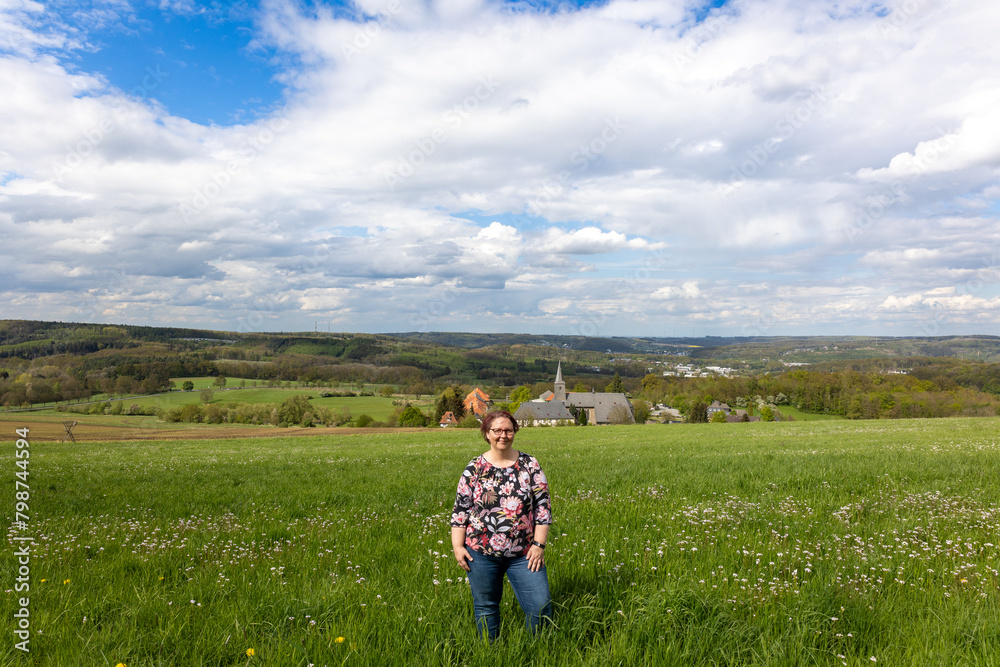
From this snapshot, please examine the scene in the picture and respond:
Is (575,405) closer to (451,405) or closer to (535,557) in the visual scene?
(451,405)

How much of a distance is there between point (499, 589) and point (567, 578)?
1.41 meters

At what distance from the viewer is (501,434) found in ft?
12.7

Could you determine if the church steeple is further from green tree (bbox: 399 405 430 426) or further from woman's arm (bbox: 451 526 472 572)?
woman's arm (bbox: 451 526 472 572)

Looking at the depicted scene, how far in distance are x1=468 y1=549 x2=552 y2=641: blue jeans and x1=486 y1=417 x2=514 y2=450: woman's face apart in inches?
34.7

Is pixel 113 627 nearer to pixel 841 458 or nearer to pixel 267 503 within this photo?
pixel 267 503

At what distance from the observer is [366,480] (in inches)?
492

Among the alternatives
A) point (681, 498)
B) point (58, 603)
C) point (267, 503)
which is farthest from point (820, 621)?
point (267, 503)

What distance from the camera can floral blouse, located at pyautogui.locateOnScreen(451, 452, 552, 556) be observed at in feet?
12.4

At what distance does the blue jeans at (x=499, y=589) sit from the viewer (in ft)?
12.6

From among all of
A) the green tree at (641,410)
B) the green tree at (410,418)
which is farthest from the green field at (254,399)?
the green tree at (641,410)

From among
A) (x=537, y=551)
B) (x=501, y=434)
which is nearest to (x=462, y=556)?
(x=537, y=551)

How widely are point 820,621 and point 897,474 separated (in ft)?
28.5

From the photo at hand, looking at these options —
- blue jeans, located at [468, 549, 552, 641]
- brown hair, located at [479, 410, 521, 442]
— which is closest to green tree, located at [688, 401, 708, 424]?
blue jeans, located at [468, 549, 552, 641]

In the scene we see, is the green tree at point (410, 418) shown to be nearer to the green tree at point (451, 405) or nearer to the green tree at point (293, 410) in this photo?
the green tree at point (451, 405)
